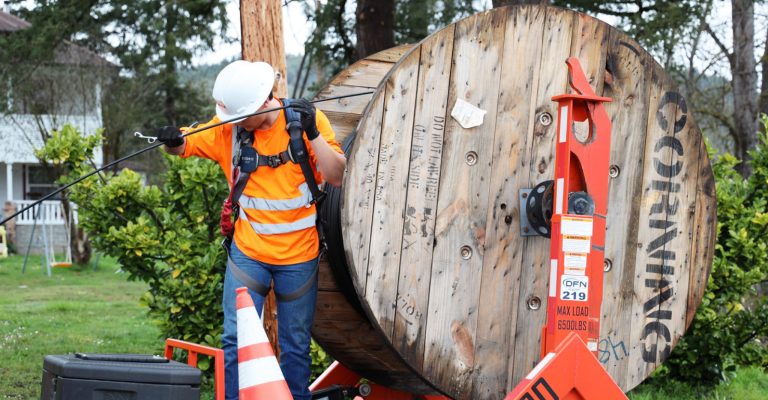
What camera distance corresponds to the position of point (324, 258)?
214 inches

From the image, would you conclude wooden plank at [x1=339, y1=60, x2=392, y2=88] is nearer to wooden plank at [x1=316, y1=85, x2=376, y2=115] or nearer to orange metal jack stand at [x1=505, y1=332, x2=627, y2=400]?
wooden plank at [x1=316, y1=85, x2=376, y2=115]

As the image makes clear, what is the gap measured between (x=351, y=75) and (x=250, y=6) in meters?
1.09

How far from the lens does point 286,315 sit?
4730 mm

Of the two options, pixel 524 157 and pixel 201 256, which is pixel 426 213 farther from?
pixel 201 256

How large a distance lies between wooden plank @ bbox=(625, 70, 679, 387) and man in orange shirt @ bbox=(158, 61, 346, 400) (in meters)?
1.63

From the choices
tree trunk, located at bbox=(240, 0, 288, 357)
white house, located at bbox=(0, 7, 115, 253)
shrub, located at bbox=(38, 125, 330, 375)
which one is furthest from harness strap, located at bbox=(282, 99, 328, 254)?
white house, located at bbox=(0, 7, 115, 253)

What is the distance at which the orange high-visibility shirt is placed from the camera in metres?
4.62

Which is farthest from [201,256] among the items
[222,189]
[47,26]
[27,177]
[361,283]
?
[27,177]

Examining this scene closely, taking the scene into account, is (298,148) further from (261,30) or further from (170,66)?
(170,66)

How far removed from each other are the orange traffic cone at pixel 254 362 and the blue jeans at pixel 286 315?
0.44 meters

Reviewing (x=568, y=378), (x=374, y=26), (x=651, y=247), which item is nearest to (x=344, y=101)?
(x=651, y=247)

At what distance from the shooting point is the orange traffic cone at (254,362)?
402cm

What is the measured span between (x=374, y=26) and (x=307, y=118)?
9.05 m

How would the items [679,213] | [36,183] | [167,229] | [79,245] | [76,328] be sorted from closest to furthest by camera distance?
1. [679,213]
2. [167,229]
3. [76,328]
4. [79,245]
5. [36,183]
